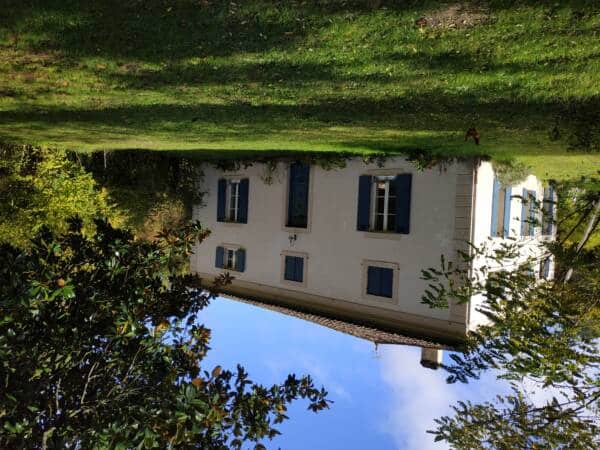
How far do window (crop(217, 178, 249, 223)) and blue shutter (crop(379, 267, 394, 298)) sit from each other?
597cm

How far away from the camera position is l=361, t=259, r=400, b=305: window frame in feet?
39.5

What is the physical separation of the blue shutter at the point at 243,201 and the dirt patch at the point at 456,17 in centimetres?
1122

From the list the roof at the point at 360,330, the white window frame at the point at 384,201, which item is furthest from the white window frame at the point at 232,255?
the white window frame at the point at 384,201

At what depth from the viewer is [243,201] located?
16234 mm

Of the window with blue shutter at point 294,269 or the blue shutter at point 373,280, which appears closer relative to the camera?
the blue shutter at point 373,280

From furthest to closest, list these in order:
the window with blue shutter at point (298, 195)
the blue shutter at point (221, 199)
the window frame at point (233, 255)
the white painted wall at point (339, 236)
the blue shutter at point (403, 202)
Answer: the blue shutter at point (221, 199) → the window frame at point (233, 255) → the window with blue shutter at point (298, 195) → the blue shutter at point (403, 202) → the white painted wall at point (339, 236)

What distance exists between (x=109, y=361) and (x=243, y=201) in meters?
10.8

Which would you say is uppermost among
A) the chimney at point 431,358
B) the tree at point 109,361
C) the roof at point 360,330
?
the tree at point 109,361

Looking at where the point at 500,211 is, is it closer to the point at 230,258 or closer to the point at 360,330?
the point at 360,330

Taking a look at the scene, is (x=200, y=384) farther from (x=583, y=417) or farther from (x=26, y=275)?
(x=583, y=417)

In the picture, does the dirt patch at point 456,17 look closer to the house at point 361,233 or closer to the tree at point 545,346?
the tree at point 545,346

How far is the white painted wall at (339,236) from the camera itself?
1176 cm

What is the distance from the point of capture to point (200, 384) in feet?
18.3

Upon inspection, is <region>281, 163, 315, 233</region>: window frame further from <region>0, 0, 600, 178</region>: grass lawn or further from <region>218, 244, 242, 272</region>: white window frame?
<region>0, 0, 600, 178</region>: grass lawn
